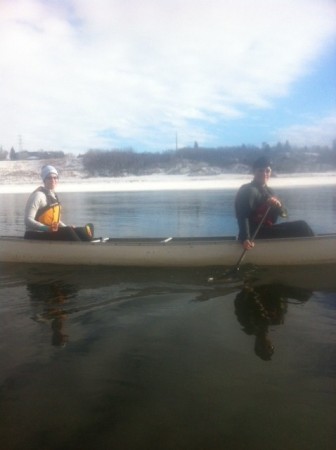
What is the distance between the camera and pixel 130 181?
51438 mm

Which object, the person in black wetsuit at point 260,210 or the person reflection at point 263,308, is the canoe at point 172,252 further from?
the person reflection at point 263,308

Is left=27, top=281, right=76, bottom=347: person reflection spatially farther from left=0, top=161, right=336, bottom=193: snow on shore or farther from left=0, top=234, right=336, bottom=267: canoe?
left=0, top=161, right=336, bottom=193: snow on shore

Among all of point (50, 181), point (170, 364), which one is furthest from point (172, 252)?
point (170, 364)

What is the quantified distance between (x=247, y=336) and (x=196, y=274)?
8.11 ft

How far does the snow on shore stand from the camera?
136 feet

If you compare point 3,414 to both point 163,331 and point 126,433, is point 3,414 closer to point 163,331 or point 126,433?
point 126,433

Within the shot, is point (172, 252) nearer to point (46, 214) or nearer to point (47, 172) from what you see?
point (46, 214)

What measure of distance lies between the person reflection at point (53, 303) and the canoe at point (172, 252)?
828 millimetres

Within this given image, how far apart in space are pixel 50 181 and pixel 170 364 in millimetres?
4444

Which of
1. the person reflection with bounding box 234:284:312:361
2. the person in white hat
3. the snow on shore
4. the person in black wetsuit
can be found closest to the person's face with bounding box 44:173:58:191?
the person in white hat

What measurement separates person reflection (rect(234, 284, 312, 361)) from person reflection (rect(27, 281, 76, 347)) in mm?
1925

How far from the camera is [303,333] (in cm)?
411

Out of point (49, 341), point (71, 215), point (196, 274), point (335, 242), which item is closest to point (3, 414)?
point (49, 341)

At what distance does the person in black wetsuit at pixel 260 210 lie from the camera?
20.2 feet
